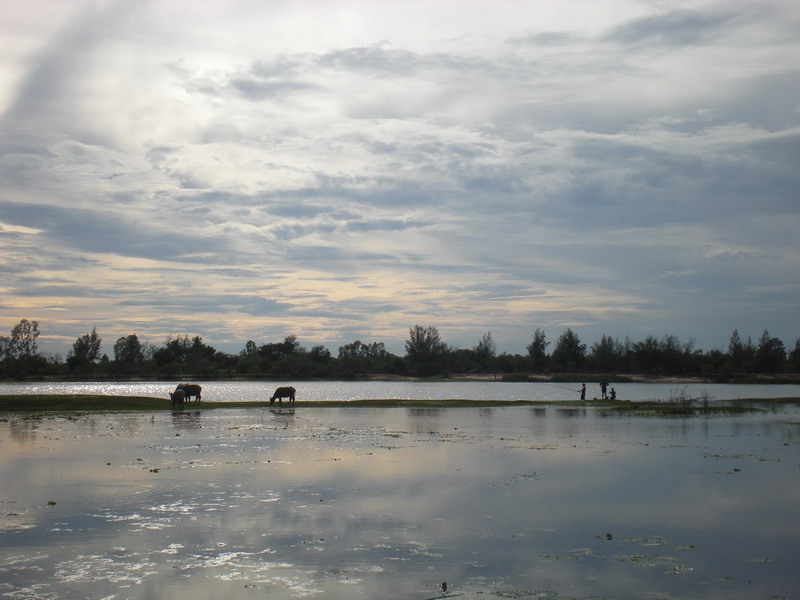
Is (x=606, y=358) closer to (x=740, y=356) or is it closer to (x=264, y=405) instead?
(x=740, y=356)

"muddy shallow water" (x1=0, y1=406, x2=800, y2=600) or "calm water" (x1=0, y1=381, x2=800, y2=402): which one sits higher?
"muddy shallow water" (x1=0, y1=406, x2=800, y2=600)

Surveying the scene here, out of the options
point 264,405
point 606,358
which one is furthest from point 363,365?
point 264,405

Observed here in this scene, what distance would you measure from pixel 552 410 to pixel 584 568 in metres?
44.0

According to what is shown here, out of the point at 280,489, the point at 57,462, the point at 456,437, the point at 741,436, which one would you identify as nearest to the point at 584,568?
the point at 280,489

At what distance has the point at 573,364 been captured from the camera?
192 meters

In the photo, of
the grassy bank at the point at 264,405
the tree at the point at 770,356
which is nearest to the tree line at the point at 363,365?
the tree at the point at 770,356

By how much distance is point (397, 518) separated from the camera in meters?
16.0

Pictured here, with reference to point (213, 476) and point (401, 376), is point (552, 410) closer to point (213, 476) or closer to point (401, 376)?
point (213, 476)

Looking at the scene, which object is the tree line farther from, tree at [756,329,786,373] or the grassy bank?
the grassy bank

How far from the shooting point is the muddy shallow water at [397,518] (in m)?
11.7

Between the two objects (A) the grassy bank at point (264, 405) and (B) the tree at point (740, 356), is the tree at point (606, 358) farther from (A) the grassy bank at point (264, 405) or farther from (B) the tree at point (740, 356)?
(A) the grassy bank at point (264, 405)

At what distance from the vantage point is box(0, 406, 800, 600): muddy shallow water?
11.7m

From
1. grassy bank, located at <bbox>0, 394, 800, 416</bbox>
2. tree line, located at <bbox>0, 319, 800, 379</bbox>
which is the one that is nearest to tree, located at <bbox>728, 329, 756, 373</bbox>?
tree line, located at <bbox>0, 319, 800, 379</bbox>

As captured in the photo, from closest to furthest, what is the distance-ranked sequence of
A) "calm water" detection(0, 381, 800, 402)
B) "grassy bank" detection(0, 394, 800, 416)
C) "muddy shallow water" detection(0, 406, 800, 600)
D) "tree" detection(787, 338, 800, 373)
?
"muddy shallow water" detection(0, 406, 800, 600)
"grassy bank" detection(0, 394, 800, 416)
"calm water" detection(0, 381, 800, 402)
"tree" detection(787, 338, 800, 373)
